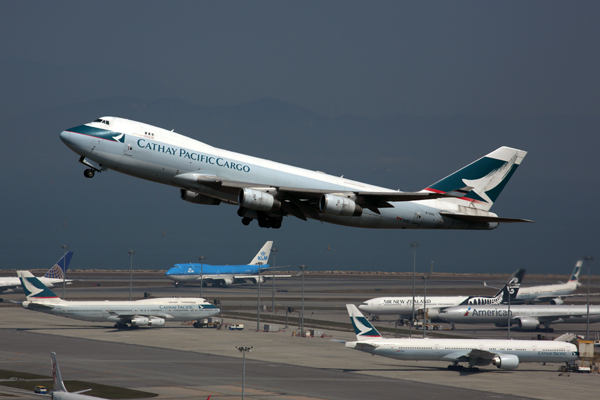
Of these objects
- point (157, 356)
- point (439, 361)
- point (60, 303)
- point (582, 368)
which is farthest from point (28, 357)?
point (582, 368)

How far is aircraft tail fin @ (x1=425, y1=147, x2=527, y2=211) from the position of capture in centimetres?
5466

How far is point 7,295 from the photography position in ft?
521

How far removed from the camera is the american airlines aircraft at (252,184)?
142 ft

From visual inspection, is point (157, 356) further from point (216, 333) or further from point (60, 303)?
point (60, 303)

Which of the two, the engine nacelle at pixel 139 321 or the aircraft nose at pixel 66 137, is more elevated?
the aircraft nose at pixel 66 137

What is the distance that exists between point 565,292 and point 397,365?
70.7m

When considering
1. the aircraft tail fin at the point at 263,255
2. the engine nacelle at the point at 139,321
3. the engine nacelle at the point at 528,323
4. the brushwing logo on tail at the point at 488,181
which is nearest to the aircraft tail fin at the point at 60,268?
the engine nacelle at the point at 139,321

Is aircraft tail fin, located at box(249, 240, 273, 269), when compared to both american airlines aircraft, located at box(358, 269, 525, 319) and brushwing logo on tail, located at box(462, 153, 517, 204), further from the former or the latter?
brushwing logo on tail, located at box(462, 153, 517, 204)

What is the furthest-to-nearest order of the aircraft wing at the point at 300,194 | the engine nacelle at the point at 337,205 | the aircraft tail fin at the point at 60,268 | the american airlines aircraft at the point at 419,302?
the aircraft tail fin at the point at 60,268 < the american airlines aircraft at the point at 419,302 < the engine nacelle at the point at 337,205 < the aircraft wing at the point at 300,194

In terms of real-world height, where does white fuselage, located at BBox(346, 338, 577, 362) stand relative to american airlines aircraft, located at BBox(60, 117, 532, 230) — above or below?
below

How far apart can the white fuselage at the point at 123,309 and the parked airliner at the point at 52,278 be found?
3801 centimetres

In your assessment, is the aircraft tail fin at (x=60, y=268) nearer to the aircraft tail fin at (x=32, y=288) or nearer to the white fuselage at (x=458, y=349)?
the aircraft tail fin at (x=32, y=288)

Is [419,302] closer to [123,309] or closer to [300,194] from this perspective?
[123,309]

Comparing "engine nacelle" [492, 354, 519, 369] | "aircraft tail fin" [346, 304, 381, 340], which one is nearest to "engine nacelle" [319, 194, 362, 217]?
"aircraft tail fin" [346, 304, 381, 340]
